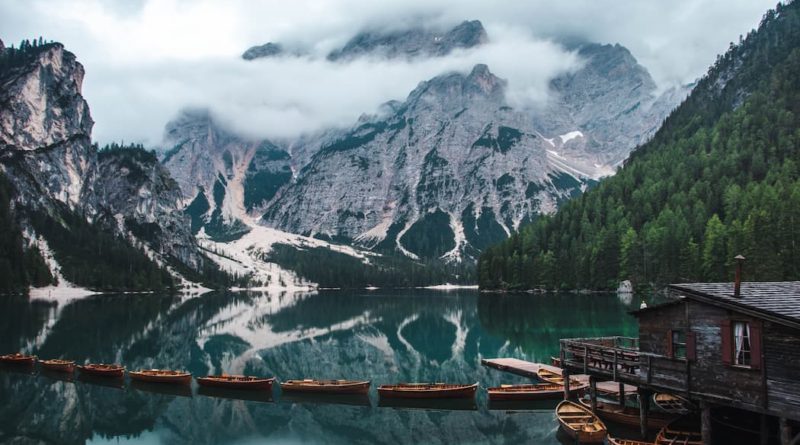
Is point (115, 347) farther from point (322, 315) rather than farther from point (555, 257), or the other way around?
point (555, 257)

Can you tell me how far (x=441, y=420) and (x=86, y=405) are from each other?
31.2m

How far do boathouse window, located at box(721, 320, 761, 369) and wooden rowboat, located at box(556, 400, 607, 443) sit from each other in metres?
10.4

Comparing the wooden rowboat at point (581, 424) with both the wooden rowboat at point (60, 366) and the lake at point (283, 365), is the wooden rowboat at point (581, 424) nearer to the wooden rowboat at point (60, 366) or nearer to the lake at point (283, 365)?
the lake at point (283, 365)

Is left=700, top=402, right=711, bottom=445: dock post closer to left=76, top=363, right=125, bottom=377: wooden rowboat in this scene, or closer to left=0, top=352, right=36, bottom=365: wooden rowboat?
left=76, top=363, right=125, bottom=377: wooden rowboat

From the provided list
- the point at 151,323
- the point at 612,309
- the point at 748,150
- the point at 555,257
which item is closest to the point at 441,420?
the point at 612,309

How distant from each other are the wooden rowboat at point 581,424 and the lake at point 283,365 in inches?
65.9

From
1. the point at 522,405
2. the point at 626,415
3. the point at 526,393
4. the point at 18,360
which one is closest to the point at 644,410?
the point at 626,415

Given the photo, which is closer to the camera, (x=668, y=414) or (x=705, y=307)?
(x=705, y=307)

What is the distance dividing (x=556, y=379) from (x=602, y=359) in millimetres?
16893

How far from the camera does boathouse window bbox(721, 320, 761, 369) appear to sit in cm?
2739

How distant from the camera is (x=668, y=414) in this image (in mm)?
38375

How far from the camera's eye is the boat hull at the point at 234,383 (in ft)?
184

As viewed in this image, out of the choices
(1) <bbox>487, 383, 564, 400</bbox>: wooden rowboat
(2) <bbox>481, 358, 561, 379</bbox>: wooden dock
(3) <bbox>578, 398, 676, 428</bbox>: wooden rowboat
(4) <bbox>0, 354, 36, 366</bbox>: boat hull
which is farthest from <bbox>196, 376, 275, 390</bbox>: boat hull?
(3) <bbox>578, 398, 676, 428</bbox>: wooden rowboat

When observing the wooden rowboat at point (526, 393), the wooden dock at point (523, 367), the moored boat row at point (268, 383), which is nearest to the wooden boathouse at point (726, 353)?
the wooden rowboat at point (526, 393)
